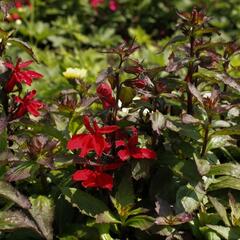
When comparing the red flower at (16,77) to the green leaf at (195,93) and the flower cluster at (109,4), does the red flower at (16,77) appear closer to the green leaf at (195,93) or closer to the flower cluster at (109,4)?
the green leaf at (195,93)

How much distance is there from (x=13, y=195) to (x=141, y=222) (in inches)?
14.7

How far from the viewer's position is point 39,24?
4570 millimetres

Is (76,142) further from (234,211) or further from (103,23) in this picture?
(103,23)

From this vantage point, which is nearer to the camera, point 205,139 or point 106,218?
point 106,218

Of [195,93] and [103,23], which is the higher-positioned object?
[195,93]

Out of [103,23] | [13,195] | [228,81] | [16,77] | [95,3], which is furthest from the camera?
[103,23]

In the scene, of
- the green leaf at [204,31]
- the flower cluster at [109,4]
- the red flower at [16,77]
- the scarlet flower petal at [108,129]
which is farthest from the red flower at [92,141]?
the flower cluster at [109,4]

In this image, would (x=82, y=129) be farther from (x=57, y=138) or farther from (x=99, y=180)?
(x=99, y=180)

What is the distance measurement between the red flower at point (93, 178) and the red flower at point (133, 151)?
0.25ft

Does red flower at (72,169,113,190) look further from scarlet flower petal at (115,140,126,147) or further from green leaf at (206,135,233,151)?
green leaf at (206,135,233,151)

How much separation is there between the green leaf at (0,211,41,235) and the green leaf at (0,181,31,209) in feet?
0.18

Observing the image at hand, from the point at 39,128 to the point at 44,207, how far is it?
0.80 feet

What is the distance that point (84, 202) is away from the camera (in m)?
1.67

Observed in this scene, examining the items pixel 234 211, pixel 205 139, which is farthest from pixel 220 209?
pixel 205 139
